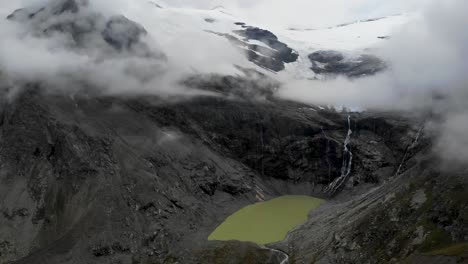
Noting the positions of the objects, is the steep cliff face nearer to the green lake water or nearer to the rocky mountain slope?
the rocky mountain slope

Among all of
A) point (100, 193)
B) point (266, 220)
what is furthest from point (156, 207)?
point (266, 220)

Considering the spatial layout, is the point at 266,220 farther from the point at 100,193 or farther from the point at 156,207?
the point at 100,193

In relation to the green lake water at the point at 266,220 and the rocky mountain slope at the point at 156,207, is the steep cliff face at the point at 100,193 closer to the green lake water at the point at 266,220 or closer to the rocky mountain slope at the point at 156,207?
the rocky mountain slope at the point at 156,207

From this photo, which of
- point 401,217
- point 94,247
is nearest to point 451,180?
point 401,217

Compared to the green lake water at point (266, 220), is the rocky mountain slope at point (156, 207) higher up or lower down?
higher up

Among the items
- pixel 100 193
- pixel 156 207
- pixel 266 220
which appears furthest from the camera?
pixel 266 220

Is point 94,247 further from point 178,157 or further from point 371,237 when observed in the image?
point 371,237

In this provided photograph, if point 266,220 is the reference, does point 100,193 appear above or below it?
above

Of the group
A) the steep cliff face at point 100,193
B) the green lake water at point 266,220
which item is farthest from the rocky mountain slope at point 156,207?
the green lake water at point 266,220

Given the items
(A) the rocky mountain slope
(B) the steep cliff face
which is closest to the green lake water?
(A) the rocky mountain slope
